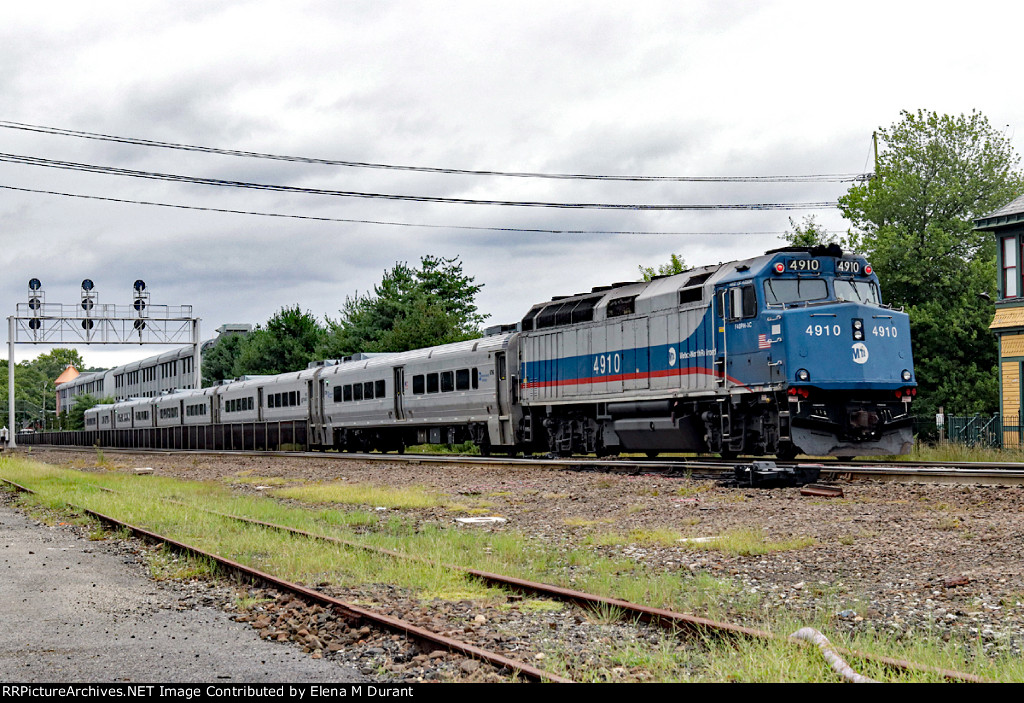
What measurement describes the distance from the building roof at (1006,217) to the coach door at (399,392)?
1953cm

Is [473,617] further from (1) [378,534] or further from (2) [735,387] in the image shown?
(2) [735,387]

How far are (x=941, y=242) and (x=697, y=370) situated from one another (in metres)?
25.7

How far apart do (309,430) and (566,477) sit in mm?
24404

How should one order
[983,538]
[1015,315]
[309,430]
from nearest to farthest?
[983,538]
[1015,315]
[309,430]

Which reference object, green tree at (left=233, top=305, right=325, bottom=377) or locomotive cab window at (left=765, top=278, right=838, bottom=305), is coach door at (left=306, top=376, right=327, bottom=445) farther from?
green tree at (left=233, top=305, right=325, bottom=377)

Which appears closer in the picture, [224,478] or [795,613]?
[795,613]

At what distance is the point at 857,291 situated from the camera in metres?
19.5

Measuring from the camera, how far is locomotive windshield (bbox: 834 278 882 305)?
19.3 meters

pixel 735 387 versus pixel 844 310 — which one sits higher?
pixel 844 310

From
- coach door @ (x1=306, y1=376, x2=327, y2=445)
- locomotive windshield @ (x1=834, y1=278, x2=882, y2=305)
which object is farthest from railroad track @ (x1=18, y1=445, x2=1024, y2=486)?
coach door @ (x1=306, y1=376, x2=327, y2=445)

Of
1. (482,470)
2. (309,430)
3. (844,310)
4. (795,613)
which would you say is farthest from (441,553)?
(309,430)

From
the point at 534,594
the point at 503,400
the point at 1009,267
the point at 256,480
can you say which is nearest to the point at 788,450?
the point at 534,594

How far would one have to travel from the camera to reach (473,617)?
769cm

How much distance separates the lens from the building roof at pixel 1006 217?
102 ft
